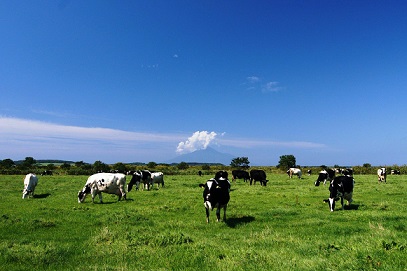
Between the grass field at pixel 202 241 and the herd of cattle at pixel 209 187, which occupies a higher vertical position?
the herd of cattle at pixel 209 187

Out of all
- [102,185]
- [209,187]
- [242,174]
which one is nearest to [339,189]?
[209,187]

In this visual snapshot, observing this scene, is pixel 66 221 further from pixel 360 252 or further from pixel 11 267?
pixel 360 252

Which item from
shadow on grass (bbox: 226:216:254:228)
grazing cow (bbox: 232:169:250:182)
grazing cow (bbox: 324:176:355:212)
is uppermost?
grazing cow (bbox: 324:176:355:212)

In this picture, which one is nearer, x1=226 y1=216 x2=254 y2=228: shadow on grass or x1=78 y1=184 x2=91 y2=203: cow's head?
x1=226 y1=216 x2=254 y2=228: shadow on grass

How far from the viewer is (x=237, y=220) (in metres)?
15.9

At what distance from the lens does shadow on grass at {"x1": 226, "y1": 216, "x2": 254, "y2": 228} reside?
48.6 feet

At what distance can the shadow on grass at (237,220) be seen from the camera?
48.6 feet

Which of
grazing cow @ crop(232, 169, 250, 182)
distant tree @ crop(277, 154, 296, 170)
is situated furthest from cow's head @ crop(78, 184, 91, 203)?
Answer: distant tree @ crop(277, 154, 296, 170)

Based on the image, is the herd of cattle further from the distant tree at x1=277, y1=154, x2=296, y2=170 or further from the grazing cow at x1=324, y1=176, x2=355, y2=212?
the distant tree at x1=277, y1=154, x2=296, y2=170

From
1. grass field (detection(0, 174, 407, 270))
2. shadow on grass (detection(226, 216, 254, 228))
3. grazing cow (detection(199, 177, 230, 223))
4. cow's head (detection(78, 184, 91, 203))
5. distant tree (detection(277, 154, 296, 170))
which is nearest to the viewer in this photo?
grass field (detection(0, 174, 407, 270))

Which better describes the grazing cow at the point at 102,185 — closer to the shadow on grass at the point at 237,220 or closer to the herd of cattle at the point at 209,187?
the herd of cattle at the point at 209,187

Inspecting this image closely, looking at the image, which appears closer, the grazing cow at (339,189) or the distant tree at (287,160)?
the grazing cow at (339,189)

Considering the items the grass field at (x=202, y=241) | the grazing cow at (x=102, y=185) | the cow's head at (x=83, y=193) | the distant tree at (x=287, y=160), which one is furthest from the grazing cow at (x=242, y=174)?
the distant tree at (x=287, y=160)

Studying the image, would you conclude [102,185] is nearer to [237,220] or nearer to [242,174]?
[237,220]
